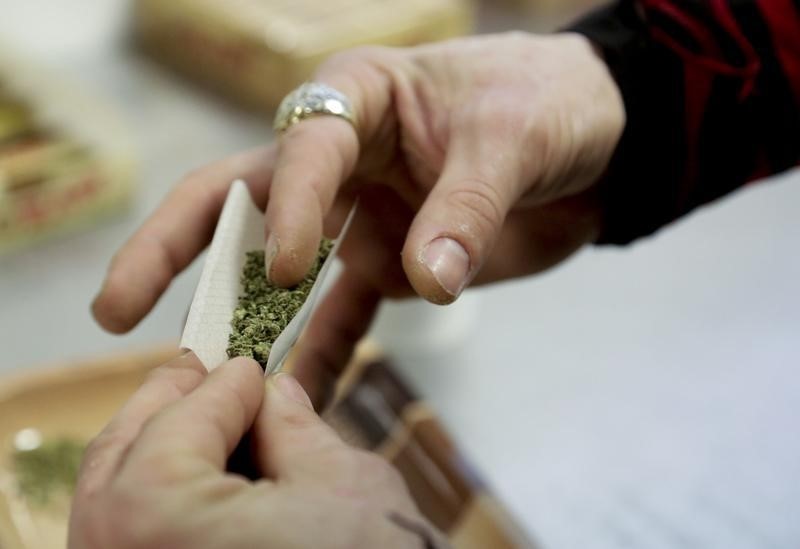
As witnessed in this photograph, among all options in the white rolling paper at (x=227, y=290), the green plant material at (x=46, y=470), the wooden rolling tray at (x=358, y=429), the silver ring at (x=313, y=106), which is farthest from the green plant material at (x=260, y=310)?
the green plant material at (x=46, y=470)

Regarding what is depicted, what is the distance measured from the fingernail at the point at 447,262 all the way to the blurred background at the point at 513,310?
0.42 meters

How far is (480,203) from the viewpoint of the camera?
0.52m

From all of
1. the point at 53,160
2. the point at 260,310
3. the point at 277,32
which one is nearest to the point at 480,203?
the point at 260,310

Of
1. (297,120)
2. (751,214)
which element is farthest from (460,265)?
(751,214)

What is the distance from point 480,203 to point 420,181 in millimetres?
146

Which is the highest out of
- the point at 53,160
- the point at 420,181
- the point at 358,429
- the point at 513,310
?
the point at 420,181

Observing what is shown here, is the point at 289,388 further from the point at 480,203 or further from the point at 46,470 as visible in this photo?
the point at 46,470

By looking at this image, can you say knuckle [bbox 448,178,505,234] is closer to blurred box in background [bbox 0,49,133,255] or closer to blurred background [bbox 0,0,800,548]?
blurred background [bbox 0,0,800,548]

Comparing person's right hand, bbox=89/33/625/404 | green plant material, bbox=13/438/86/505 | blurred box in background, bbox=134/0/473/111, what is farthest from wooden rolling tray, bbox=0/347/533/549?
blurred box in background, bbox=134/0/473/111

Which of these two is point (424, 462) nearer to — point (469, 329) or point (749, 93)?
point (469, 329)

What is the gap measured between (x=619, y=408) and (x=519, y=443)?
0.12 m

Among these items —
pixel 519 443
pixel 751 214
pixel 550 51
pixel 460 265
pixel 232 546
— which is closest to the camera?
pixel 232 546

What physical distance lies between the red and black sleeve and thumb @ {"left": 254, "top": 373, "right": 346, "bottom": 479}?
13.3 inches

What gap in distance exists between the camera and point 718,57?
673 millimetres
